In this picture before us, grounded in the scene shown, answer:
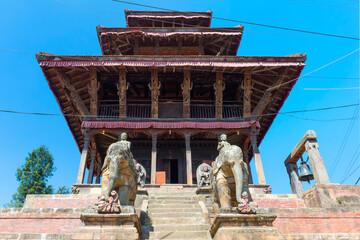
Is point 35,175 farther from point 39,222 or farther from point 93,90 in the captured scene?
point 39,222

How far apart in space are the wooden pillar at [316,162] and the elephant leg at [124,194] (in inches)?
284

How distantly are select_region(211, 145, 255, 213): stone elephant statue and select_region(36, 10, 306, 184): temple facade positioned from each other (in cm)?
749

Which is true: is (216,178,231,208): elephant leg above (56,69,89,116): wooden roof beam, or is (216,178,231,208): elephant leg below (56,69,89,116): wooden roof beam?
below

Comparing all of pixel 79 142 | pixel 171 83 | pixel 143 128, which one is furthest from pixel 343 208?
pixel 79 142

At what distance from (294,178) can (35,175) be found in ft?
70.3

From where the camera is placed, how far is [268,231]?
4.73 meters

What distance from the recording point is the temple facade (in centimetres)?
1412

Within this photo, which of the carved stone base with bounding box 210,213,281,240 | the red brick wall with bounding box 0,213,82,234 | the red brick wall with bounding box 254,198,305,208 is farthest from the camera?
the red brick wall with bounding box 254,198,305,208

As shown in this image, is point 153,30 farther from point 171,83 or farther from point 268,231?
point 268,231

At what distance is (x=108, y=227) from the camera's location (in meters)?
4.69

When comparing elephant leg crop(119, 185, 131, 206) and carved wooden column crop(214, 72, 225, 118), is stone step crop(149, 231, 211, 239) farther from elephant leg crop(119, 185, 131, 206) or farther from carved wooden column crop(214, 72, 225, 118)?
carved wooden column crop(214, 72, 225, 118)

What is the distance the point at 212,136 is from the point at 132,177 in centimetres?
1162

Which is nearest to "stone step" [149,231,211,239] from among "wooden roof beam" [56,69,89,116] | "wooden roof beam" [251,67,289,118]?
"wooden roof beam" [251,67,289,118]

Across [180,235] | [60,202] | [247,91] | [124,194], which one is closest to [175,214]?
[180,235]
